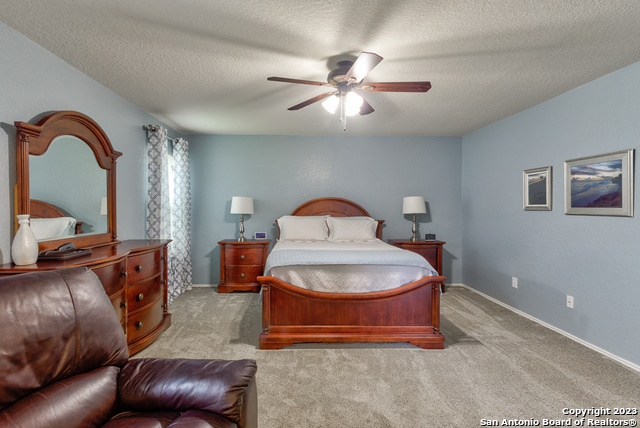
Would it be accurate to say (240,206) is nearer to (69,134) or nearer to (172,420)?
(69,134)

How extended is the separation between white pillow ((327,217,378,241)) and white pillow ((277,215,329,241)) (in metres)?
0.12

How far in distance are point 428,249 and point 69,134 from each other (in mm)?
4451

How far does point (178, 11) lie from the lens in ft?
6.07

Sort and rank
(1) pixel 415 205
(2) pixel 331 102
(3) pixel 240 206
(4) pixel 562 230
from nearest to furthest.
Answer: (2) pixel 331 102, (4) pixel 562 230, (3) pixel 240 206, (1) pixel 415 205

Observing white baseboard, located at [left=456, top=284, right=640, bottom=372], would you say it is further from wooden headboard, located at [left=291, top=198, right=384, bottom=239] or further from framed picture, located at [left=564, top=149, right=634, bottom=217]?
wooden headboard, located at [left=291, top=198, right=384, bottom=239]

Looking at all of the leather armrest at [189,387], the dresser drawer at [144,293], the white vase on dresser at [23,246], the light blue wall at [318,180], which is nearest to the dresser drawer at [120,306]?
the dresser drawer at [144,293]

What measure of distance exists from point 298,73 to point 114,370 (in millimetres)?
2474

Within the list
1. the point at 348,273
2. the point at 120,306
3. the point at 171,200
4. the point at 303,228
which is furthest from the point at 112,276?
the point at 303,228

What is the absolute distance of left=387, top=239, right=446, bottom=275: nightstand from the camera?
4.63 metres

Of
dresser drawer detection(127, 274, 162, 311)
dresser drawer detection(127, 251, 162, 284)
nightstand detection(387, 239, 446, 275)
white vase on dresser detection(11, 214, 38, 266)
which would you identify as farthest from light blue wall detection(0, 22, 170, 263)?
nightstand detection(387, 239, 446, 275)

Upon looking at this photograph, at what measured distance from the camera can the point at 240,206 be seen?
4664 mm

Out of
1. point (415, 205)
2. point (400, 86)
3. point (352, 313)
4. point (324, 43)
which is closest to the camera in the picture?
point (324, 43)

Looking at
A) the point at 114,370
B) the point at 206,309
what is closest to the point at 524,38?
the point at 114,370

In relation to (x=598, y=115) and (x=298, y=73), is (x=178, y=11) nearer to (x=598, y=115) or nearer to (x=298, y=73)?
(x=298, y=73)
